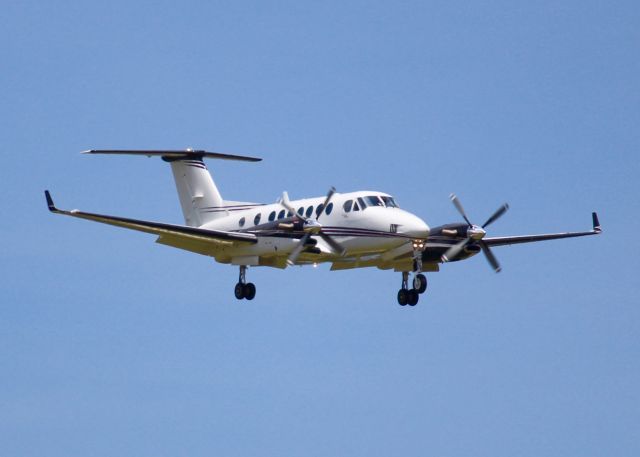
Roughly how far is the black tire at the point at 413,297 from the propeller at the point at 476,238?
152 cm

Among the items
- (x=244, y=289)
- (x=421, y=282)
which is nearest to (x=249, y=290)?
(x=244, y=289)

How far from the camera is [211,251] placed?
4581 cm

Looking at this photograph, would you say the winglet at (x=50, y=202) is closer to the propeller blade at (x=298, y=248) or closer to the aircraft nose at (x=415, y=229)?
the propeller blade at (x=298, y=248)

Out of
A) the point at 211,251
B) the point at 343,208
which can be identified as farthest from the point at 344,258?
the point at 211,251

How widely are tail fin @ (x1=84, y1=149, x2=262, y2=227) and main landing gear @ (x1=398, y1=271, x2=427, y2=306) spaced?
848 centimetres

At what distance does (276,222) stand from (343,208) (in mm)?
2270

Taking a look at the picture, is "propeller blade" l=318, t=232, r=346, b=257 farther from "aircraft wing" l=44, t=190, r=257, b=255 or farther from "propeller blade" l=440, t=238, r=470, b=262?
"propeller blade" l=440, t=238, r=470, b=262

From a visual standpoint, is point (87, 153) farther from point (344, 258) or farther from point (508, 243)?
point (508, 243)

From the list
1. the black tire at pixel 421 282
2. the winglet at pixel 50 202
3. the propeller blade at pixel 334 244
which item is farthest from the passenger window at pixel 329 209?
the winglet at pixel 50 202

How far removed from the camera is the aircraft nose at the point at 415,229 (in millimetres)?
41406

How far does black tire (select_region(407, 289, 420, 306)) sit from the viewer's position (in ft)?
141

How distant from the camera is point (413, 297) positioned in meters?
43.2

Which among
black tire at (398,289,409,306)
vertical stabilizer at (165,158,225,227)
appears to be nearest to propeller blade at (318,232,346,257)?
black tire at (398,289,409,306)

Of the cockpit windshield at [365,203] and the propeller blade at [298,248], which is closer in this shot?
the propeller blade at [298,248]
